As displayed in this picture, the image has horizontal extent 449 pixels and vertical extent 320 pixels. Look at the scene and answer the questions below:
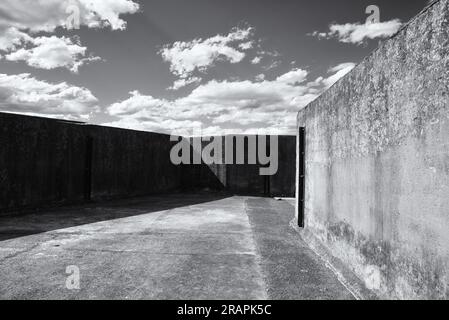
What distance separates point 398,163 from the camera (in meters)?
2.86

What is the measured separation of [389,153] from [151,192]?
11.3 meters

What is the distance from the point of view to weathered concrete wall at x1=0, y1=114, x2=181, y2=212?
26.1ft

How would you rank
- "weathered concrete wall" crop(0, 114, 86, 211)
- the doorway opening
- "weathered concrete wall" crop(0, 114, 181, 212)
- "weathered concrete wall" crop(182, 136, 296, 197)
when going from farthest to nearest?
"weathered concrete wall" crop(182, 136, 296, 197) < "weathered concrete wall" crop(0, 114, 181, 212) < "weathered concrete wall" crop(0, 114, 86, 211) < the doorway opening

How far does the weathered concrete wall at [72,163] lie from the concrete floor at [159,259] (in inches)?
42.3

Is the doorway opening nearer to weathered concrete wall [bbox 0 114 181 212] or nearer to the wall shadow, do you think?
the wall shadow

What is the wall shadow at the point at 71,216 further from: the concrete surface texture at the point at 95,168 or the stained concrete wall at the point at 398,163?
the stained concrete wall at the point at 398,163

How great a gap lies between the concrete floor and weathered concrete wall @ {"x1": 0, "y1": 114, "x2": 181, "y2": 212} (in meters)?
1.07

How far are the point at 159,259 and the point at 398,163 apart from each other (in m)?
3.36

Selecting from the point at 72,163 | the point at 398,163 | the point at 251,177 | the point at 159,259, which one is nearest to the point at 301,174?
the point at 159,259

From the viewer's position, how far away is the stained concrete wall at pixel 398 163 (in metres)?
2.31

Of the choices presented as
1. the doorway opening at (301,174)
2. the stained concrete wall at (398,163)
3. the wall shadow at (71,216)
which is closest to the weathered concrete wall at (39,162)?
the wall shadow at (71,216)

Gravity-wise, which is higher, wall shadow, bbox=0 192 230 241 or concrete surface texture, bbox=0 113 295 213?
concrete surface texture, bbox=0 113 295 213

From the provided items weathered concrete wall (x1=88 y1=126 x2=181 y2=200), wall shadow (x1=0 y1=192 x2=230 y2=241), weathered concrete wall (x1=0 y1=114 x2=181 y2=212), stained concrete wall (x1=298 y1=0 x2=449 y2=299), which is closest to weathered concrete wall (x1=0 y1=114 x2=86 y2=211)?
weathered concrete wall (x1=0 y1=114 x2=181 y2=212)
